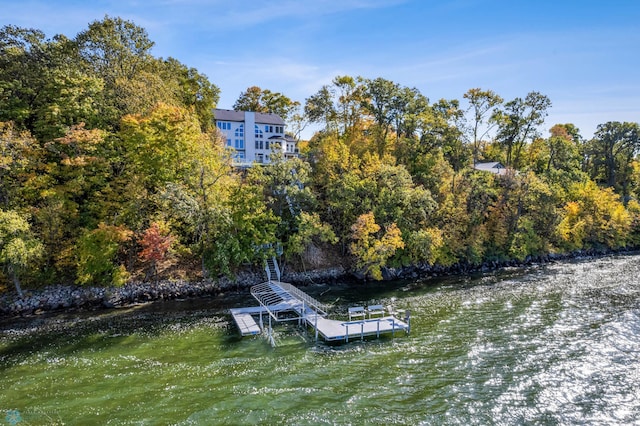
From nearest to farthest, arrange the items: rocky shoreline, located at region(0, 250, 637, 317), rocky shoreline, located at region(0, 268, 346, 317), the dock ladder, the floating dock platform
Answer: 1. the floating dock platform
2. rocky shoreline, located at region(0, 268, 346, 317)
3. rocky shoreline, located at region(0, 250, 637, 317)
4. the dock ladder

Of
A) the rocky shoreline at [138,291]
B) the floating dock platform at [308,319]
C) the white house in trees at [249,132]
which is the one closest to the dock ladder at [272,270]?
the rocky shoreline at [138,291]

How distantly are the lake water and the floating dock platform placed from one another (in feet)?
2.31

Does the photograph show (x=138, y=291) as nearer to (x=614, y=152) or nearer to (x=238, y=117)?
(x=238, y=117)

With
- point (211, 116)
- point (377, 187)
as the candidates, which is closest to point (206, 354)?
point (377, 187)

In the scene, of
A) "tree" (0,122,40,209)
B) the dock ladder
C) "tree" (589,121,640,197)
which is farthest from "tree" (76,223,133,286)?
"tree" (589,121,640,197)

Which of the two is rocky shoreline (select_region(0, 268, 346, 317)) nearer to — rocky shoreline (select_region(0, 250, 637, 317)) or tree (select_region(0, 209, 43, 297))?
rocky shoreline (select_region(0, 250, 637, 317))

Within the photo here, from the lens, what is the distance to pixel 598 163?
6700 cm

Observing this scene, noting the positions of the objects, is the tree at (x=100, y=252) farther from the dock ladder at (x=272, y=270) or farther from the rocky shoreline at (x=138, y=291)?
the dock ladder at (x=272, y=270)

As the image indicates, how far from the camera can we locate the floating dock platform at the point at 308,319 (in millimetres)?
20000

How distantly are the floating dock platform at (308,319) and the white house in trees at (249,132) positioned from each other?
32.0m

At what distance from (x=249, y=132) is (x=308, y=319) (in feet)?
131

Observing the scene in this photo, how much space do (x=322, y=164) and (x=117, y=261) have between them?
72.0 ft

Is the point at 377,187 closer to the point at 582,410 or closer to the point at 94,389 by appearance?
the point at 582,410

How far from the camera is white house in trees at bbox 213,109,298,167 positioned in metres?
54.6
